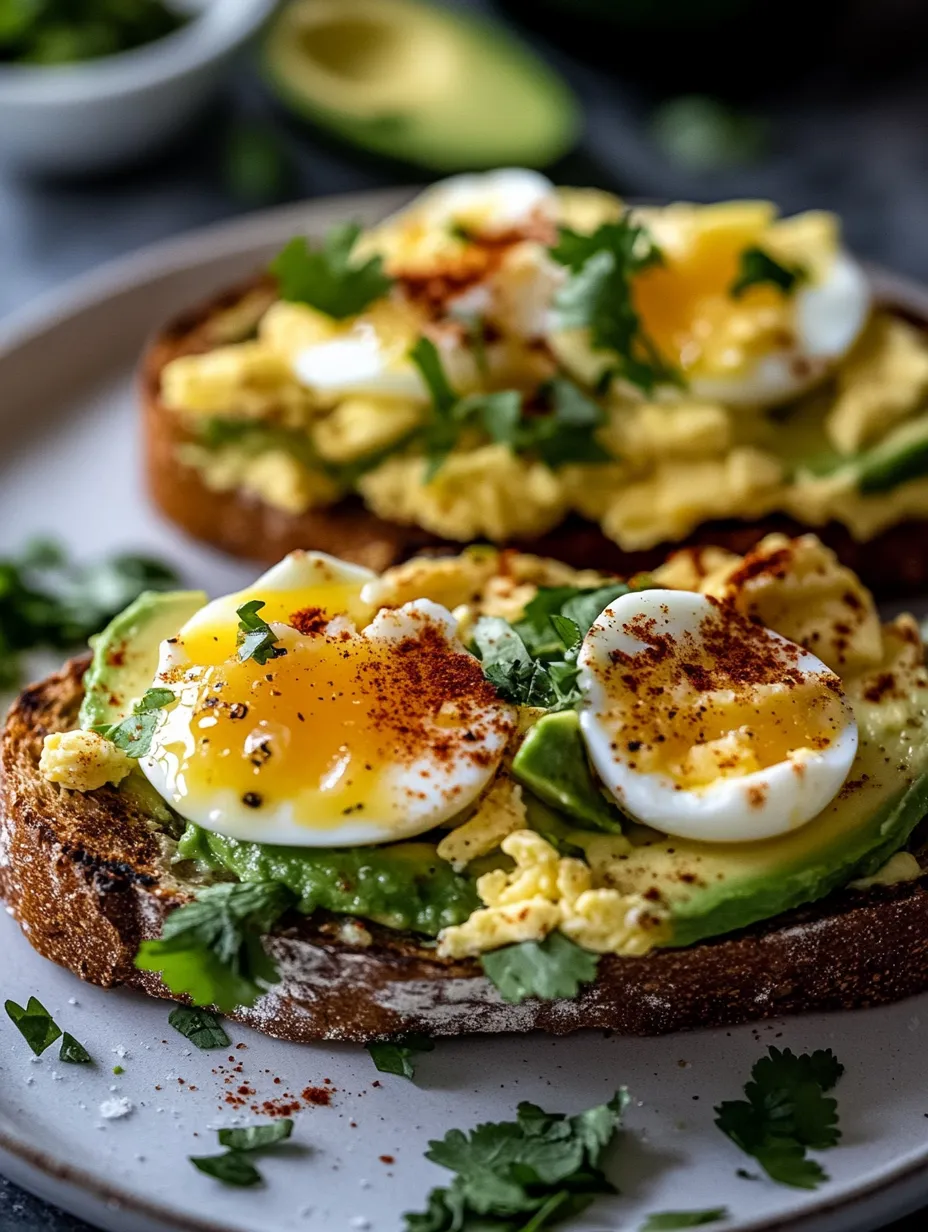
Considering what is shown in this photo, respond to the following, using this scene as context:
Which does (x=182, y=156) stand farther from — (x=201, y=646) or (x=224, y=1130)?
(x=224, y=1130)

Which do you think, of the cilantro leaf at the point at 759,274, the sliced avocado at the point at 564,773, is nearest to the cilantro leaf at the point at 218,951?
the sliced avocado at the point at 564,773

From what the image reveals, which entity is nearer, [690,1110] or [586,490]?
[690,1110]

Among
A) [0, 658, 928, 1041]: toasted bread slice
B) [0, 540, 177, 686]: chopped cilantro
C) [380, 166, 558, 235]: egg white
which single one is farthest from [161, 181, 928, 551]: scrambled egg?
[0, 658, 928, 1041]: toasted bread slice

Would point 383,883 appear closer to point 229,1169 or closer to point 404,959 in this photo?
point 404,959

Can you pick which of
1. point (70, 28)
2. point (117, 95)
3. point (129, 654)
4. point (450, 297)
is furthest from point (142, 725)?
point (70, 28)

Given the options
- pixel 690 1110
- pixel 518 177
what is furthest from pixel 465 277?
pixel 690 1110

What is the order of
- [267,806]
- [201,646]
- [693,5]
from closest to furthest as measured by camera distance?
[267,806]
[201,646]
[693,5]

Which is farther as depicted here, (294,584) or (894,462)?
(894,462)
